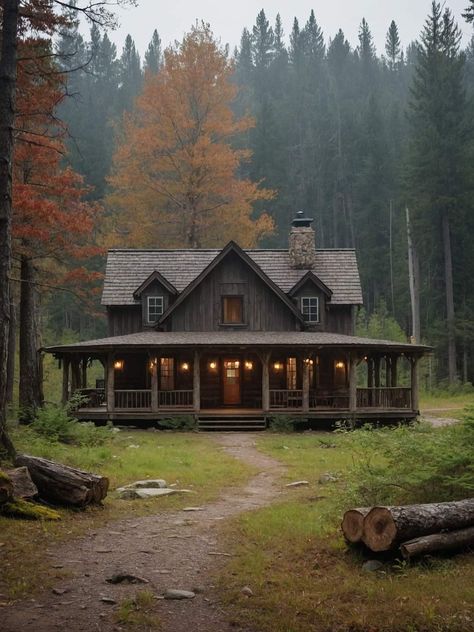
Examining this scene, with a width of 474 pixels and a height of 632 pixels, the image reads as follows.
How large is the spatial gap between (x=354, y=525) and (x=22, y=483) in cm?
483

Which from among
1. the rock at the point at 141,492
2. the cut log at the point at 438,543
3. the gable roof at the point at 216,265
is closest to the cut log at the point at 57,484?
the rock at the point at 141,492

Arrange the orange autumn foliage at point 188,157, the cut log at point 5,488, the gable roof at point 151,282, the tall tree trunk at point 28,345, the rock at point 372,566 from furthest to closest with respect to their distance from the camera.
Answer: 1. the orange autumn foliage at point 188,157
2. the gable roof at point 151,282
3. the tall tree trunk at point 28,345
4. the cut log at point 5,488
5. the rock at point 372,566

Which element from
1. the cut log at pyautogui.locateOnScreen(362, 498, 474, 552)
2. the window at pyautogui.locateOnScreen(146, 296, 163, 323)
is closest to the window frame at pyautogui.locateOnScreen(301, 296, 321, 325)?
the window at pyautogui.locateOnScreen(146, 296, 163, 323)

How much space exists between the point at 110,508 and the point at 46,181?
14.5 meters

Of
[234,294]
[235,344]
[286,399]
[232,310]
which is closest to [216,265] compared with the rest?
[234,294]

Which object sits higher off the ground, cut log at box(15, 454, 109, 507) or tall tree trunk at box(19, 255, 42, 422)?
tall tree trunk at box(19, 255, 42, 422)

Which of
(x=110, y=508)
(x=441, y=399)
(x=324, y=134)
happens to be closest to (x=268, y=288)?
(x=441, y=399)

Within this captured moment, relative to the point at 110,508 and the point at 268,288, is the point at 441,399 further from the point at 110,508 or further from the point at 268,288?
the point at 110,508

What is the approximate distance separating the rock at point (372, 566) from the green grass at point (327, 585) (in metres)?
0.07

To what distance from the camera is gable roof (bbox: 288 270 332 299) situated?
30375mm

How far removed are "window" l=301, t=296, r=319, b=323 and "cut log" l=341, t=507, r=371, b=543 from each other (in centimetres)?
2293

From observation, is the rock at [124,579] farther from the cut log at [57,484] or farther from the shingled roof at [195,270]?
the shingled roof at [195,270]

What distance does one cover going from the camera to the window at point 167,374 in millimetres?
29328

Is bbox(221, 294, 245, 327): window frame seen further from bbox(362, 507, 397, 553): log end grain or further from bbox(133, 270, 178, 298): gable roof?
bbox(362, 507, 397, 553): log end grain
